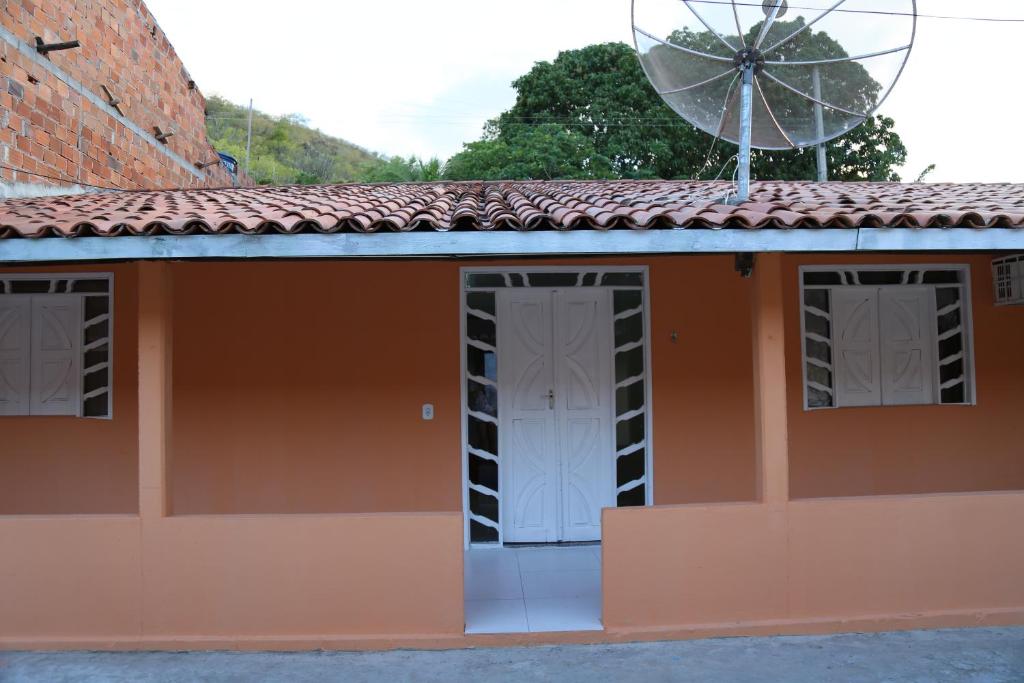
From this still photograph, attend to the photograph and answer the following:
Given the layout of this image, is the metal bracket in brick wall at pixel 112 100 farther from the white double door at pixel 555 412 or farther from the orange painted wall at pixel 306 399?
the white double door at pixel 555 412

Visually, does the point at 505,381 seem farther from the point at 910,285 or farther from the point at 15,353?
the point at 15,353

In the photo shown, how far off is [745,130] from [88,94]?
666 centimetres

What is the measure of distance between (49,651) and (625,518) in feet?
11.1

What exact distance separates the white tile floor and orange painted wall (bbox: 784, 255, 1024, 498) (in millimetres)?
2026

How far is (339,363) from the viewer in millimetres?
6352

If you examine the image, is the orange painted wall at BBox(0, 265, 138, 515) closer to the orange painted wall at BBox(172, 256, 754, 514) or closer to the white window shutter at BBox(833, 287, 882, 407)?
the orange painted wall at BBox(172, 256, 754, 514)

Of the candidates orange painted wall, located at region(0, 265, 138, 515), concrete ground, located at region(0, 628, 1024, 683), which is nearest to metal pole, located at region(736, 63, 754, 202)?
concrete ground, located at region(0, 628, 1024, 683)

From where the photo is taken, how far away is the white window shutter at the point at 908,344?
257 inches

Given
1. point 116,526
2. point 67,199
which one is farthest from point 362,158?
point 116,526

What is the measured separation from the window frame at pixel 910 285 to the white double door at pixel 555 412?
1.59 meters

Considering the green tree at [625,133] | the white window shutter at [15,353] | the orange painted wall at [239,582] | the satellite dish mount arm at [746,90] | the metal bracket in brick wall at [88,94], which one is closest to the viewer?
the orange painted wall at [239,582]

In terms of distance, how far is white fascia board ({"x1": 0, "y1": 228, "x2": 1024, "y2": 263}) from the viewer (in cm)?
420

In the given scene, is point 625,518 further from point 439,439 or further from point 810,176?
point 810,176

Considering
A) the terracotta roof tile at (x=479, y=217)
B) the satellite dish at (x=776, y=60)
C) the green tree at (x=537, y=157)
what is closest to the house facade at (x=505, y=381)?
the terracotta roof tile at (x=479, y=217)
